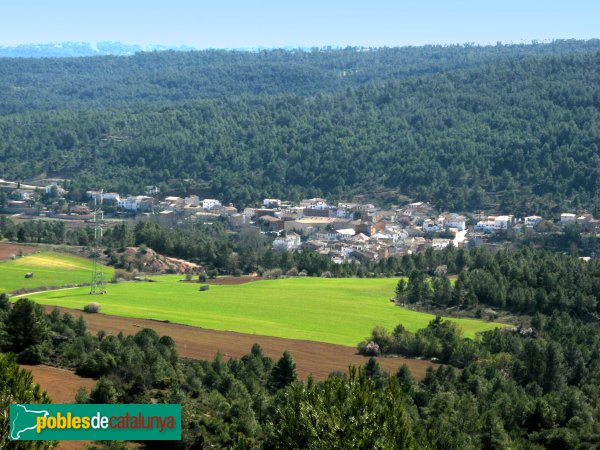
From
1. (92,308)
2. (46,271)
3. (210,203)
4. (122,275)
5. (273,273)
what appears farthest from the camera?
(210,203)

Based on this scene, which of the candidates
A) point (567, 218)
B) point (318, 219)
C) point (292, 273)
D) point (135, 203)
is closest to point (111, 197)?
point (135, 203)

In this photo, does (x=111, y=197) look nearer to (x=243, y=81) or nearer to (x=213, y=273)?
(x=213, y=273)

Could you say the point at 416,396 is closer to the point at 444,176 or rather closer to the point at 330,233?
the point at 330,233

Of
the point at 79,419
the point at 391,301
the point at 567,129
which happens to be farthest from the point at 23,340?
the point at 567,129

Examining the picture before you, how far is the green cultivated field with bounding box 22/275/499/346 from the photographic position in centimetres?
4788

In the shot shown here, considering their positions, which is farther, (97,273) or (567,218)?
(567,218)

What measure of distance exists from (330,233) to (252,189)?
2237cm

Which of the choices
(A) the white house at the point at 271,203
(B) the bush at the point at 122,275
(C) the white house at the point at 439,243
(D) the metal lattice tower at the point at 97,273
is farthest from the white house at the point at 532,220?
(B) the bush at the point at 122,275

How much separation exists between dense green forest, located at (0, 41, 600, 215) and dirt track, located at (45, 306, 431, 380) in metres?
54.0

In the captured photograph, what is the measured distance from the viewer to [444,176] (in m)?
109

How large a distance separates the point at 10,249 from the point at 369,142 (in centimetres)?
6242

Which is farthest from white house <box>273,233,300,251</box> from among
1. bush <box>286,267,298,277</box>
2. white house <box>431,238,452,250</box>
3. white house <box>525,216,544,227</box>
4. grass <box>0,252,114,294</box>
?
grass <box>0,252,114,294</box>

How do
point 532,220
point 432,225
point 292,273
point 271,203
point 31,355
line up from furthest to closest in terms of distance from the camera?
point 271,203 < point 432,225 < point 532,220 < point 292,273 < point 31,355

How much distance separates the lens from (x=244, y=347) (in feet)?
140
